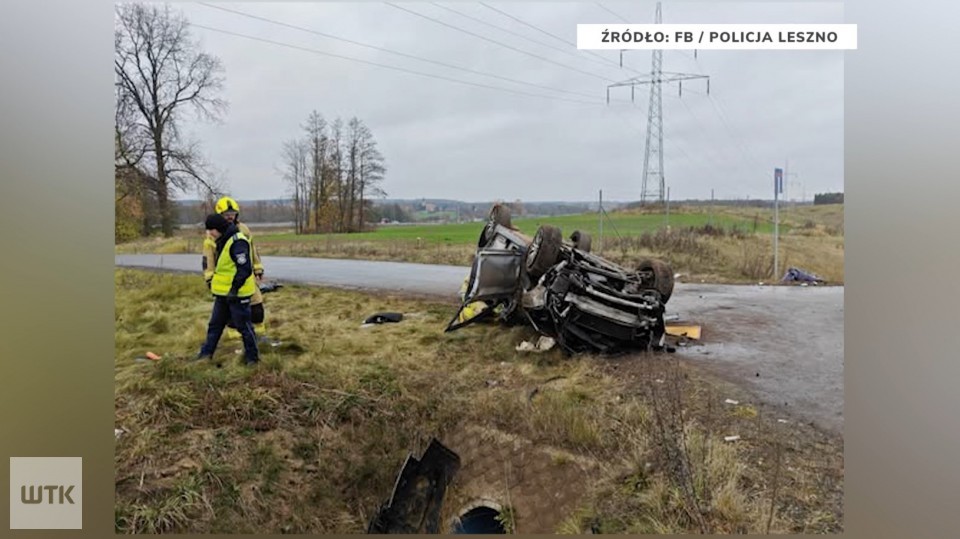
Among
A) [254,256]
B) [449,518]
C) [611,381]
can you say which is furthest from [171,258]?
[611,381]

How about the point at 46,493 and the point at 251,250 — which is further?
the point at 251,250

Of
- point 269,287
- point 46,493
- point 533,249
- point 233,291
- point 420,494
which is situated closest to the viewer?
point 46,493

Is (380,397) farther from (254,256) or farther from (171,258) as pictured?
(171,258)

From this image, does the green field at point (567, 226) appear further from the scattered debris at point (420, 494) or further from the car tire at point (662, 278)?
the scattered debris at point (420, 494)

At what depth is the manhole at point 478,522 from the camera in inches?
91.0

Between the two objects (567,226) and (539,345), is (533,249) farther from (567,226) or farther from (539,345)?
(539,345)

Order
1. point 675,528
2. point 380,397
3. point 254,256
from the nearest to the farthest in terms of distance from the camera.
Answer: point 675,528 < point 380,397 < point 254,256

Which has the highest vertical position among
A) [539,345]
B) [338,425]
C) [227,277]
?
[227,277]

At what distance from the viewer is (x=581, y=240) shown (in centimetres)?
303

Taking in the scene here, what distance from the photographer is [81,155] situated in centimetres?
204

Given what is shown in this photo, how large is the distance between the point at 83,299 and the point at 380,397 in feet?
4.28

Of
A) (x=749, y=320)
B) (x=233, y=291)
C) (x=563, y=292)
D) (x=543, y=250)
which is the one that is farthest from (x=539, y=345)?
(x=233, y=291)

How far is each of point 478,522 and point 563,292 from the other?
1246 mm

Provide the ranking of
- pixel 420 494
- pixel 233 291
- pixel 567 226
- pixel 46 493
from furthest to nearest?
pixel 567 226
pixel 233 291
pixel 420 494
pixel 46 493
